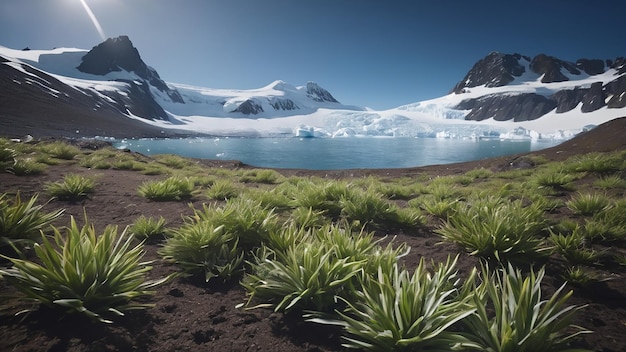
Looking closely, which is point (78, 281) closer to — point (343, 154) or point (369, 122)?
point (343, 154)

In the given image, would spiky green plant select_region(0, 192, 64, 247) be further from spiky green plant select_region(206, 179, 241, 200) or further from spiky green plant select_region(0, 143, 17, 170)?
spiky green plant select_region(0, 143, 17, 170)

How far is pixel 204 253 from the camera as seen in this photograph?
9.73 ft

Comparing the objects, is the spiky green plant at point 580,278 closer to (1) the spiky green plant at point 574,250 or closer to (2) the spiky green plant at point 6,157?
(1) the spiky green plant at point 574,250

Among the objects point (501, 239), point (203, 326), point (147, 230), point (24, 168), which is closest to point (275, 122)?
point (24, 168)

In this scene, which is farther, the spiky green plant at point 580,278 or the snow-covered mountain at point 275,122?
the snow-covered mountain at point 275,122

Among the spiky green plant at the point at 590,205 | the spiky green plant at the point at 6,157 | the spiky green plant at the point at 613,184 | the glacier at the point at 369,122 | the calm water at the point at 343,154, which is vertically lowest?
the calm water at the point at 343,154

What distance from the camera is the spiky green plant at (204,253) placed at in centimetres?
280

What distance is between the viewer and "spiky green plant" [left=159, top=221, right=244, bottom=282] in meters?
2.80

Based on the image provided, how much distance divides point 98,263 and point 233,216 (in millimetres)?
1513

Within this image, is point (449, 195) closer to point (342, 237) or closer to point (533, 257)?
point (533, 257)

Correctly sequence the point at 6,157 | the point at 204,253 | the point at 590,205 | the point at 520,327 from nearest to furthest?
1. the point at 520,327
2. the point at 204,253
3. the point at 590,205
4. the point at 6,157

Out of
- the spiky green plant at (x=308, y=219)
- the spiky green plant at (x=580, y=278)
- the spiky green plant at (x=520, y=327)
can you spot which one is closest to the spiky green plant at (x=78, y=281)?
the spiky green plant at (x=308, y=219)

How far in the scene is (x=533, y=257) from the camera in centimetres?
321

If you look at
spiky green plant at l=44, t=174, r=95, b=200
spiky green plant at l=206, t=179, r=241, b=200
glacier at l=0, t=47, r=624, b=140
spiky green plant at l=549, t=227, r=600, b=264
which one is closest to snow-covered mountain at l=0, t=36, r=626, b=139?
glacier at l=0, t=47, r=624, b=140
